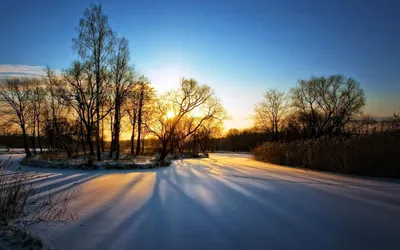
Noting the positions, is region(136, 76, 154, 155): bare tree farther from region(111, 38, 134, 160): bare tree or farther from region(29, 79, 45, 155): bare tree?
region(29, 79, 45, 155): bare tree

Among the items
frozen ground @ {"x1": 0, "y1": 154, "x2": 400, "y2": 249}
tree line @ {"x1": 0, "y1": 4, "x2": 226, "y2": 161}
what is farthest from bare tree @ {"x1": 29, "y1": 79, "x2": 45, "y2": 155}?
frozen ground @ {"x1": 0, "y1": 154, "x2": 400, "y2": 249}

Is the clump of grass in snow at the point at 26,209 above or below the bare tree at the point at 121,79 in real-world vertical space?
below

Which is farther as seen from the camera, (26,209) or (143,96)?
(143,96)

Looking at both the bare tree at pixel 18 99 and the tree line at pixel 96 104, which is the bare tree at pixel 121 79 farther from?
the bare tree at pixel 18 99

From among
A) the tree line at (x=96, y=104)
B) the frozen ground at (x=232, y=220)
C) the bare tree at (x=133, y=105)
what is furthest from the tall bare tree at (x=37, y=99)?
the frozen ground at (x=232, y=220)

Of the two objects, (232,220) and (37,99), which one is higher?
(37,99)

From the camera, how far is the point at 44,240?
3.01m

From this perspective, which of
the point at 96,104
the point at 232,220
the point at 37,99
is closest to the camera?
the point at 232,220

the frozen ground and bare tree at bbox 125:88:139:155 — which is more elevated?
bare tree at bbox 125:88:139:155

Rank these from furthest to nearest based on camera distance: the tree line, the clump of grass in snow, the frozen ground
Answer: the tree line
the clump of grass in snow
the frozen ground

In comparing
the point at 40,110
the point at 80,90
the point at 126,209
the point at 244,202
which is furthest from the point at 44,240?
the point at 40,110

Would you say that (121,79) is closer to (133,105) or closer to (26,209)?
(133,105)

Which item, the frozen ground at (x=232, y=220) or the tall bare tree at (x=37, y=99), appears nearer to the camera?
the frozen ground at (x=232, y=220)

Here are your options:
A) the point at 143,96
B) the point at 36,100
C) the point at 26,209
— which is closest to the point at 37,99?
the point at 36,100
